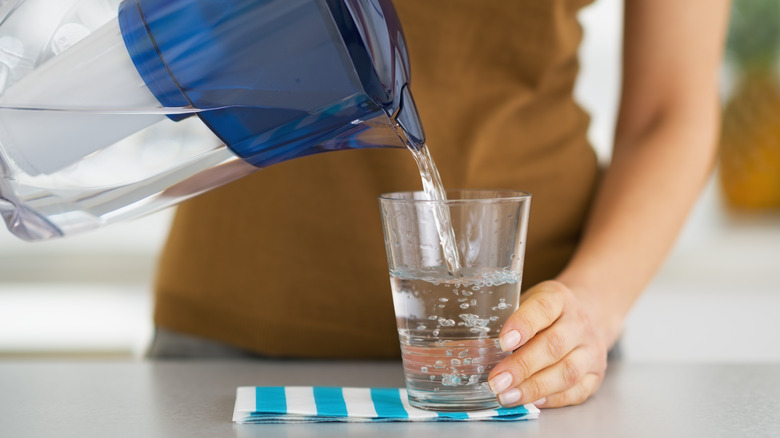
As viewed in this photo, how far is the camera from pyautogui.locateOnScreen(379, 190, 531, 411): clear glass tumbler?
2.21ft

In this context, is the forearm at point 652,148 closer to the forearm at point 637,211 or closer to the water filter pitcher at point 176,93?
the forearm at point 637,211

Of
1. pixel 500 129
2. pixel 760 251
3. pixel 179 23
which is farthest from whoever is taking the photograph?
pixel 760 251

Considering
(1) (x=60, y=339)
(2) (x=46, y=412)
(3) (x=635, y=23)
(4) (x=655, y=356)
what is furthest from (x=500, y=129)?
(1) (x=60, y=339)

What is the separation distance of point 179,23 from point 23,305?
1811mm

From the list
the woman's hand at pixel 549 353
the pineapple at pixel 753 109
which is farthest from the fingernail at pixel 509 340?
the pineapple at pixel 753 109

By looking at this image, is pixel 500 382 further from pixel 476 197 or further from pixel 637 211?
pixel 637 211

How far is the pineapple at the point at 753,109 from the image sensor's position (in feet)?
7.71

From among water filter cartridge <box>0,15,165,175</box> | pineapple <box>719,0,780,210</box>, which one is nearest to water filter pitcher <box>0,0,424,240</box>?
water filter cartridge <box>0,15,165,175</box>

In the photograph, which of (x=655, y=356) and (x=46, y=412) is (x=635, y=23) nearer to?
(x=46, y=412)

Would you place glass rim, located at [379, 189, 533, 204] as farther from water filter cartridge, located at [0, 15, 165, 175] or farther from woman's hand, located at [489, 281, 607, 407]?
water filter cartridge, located at [0, 15, 165, 175]

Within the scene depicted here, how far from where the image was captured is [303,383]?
871 mm

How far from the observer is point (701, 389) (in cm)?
83

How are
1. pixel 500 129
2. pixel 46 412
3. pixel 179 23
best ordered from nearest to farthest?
pixel 179 23 < pixel 46 412 < pixel 500 129

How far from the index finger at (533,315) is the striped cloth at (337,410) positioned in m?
0.06
